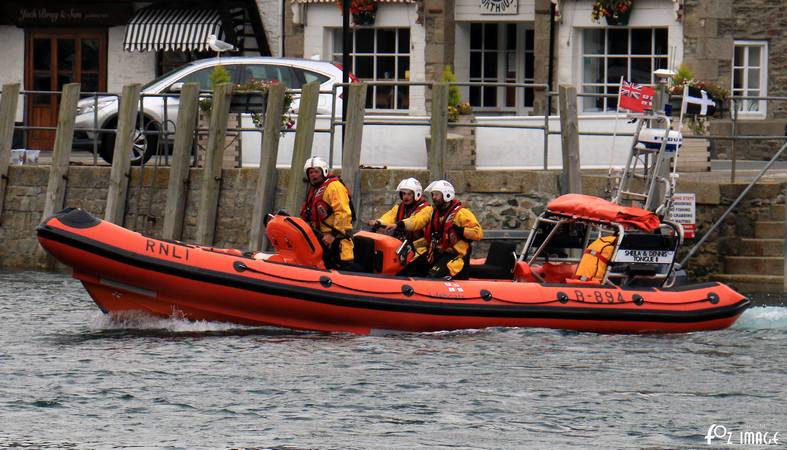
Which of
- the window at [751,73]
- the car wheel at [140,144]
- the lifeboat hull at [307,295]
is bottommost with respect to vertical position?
the lifeboat hull at [307,295]

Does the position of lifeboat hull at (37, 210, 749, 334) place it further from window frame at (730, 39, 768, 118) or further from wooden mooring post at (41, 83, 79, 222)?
window frame at (730, 39, 768, 118)

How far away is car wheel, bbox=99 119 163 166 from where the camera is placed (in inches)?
836

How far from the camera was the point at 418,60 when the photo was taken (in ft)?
95.7

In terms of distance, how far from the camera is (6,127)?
70.3ft

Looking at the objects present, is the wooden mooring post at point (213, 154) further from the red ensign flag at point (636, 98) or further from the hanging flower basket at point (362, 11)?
the hanging flower basket at point (362, 11)

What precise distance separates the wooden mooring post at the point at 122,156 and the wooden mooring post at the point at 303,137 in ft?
6.80

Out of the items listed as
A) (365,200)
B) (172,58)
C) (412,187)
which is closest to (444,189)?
(412,187)

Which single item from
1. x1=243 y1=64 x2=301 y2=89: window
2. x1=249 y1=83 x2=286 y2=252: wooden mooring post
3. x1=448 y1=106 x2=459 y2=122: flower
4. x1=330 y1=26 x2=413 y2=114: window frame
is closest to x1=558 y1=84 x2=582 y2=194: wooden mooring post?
x1=448 y1=106 x2=459 y2=122: flower

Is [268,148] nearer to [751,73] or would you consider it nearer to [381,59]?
[381,59]

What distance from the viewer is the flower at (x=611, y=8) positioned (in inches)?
1086

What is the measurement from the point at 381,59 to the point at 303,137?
A: 32.8 feet

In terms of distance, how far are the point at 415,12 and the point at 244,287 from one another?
13.8 m

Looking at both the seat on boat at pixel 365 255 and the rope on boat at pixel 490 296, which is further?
the seat on boat at pixel 365 255

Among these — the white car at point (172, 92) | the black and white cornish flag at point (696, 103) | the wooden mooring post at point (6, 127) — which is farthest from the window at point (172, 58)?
the black and white cornish flag at point (696, 103)
